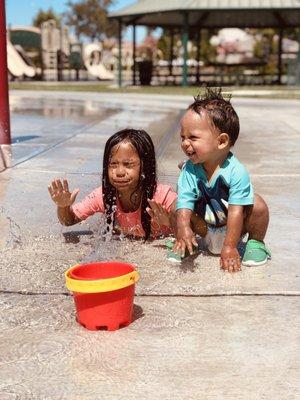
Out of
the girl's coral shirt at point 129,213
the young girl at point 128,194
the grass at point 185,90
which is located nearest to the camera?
the young girl at point 128,194

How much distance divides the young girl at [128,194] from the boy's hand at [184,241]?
0.68ft

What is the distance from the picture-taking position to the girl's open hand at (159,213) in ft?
11.0

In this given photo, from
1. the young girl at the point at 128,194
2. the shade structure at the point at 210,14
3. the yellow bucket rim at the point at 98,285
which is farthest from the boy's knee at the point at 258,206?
the shade structure at the point at 210,14

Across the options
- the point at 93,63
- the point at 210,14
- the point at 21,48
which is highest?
the point at 210,14

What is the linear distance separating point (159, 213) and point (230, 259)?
0.46m

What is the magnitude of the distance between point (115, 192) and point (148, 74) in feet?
74.3

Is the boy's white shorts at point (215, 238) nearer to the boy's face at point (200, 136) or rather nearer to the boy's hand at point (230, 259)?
the boy's hand at point (230, 259)

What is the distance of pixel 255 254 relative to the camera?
332cm

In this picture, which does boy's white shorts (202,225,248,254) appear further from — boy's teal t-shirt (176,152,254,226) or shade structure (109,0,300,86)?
shade structure (109,0,300,86)

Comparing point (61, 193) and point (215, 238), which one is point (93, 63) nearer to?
point (61, 193)

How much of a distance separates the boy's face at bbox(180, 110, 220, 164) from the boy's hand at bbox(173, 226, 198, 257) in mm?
370

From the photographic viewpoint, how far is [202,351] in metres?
2.31

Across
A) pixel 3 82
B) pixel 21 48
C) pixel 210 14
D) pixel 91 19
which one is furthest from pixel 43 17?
pixel 3 82

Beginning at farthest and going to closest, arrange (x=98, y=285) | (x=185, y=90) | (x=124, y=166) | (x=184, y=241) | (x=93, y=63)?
(x=93, y=63), (x=185, y=90), (x=124, y=166), (x=184, y=241), (x=98, y=285)
